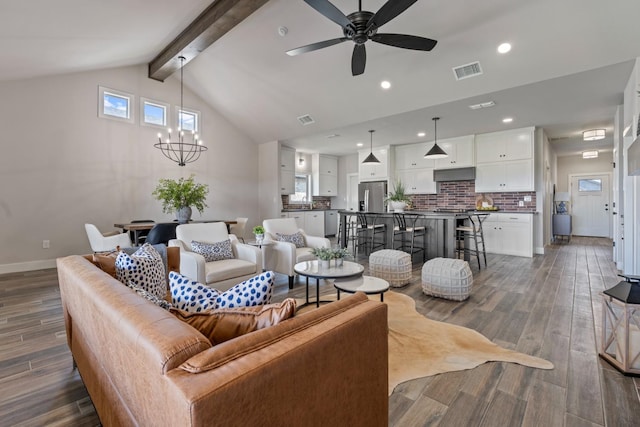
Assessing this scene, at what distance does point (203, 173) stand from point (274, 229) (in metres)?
3.64

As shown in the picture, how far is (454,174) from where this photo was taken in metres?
7.20

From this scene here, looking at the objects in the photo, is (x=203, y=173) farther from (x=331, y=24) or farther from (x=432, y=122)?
(x=432, y=122)

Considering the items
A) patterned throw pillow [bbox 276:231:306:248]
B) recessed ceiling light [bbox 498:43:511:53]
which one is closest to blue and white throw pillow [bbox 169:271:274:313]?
patterned throw pillow [bbox 276:231:306:248]

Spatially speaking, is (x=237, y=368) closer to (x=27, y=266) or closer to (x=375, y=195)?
(x=27, y=266)

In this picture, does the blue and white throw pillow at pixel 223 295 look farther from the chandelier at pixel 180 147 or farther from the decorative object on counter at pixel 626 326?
the chandelier at pixel 180 147

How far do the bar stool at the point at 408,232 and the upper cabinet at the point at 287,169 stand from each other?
358 centimetres

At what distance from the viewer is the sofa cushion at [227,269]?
3.06m

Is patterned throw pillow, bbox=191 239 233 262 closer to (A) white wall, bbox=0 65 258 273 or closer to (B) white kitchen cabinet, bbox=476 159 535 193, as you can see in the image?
(A) white wall, bbox=0 65 258 273

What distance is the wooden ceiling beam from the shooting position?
3.84m

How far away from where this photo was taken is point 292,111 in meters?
6.31

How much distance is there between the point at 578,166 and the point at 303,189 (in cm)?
900

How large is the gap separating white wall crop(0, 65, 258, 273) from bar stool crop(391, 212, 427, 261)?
4.83 m

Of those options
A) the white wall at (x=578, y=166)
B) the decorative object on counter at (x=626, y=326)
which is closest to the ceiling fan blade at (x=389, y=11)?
the decorative object on counter at (x=626, y=326)

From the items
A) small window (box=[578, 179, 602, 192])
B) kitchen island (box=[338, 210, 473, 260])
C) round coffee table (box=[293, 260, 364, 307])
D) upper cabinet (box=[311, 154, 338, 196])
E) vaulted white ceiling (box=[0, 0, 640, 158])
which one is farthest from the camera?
upper cabinet (box=[311, 154, 338, 196])
